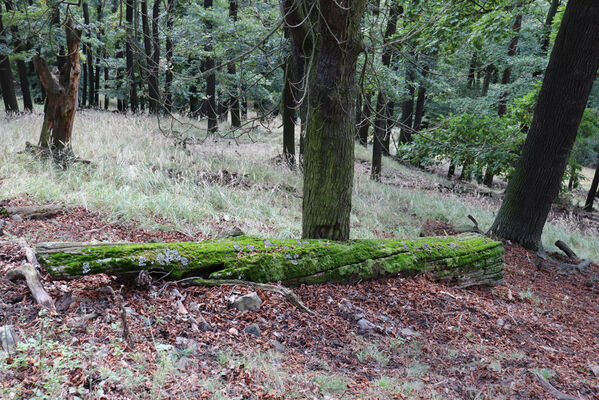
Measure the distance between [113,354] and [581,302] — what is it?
5.48m

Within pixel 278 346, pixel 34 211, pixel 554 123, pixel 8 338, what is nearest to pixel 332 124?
pixel 278 346

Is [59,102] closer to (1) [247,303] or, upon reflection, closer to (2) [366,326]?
(1) [247,303]

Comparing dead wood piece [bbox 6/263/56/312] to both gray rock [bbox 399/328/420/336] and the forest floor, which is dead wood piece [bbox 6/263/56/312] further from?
gray rock [bbox 399/328/420/336]

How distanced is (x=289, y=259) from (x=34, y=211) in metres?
3.49

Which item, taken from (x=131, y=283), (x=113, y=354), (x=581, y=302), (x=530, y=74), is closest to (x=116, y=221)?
(x=131, y=283)

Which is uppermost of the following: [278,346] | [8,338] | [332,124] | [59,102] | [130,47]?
[130,47]

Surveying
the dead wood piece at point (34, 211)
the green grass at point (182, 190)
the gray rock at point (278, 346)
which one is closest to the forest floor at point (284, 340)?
the gray rock at point (278, 346)

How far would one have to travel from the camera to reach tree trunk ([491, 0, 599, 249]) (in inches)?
238

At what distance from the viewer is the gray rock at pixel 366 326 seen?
311cm

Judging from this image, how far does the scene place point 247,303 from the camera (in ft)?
9.89

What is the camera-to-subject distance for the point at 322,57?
12.2ft

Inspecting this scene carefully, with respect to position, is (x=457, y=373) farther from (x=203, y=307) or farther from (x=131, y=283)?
(x=131, y=283)

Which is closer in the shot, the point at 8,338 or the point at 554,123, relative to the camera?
the point at 8,338

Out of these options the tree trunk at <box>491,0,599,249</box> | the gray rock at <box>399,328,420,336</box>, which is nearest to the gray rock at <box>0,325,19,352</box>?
the gray rock at <box>399,328,420,336</box>
